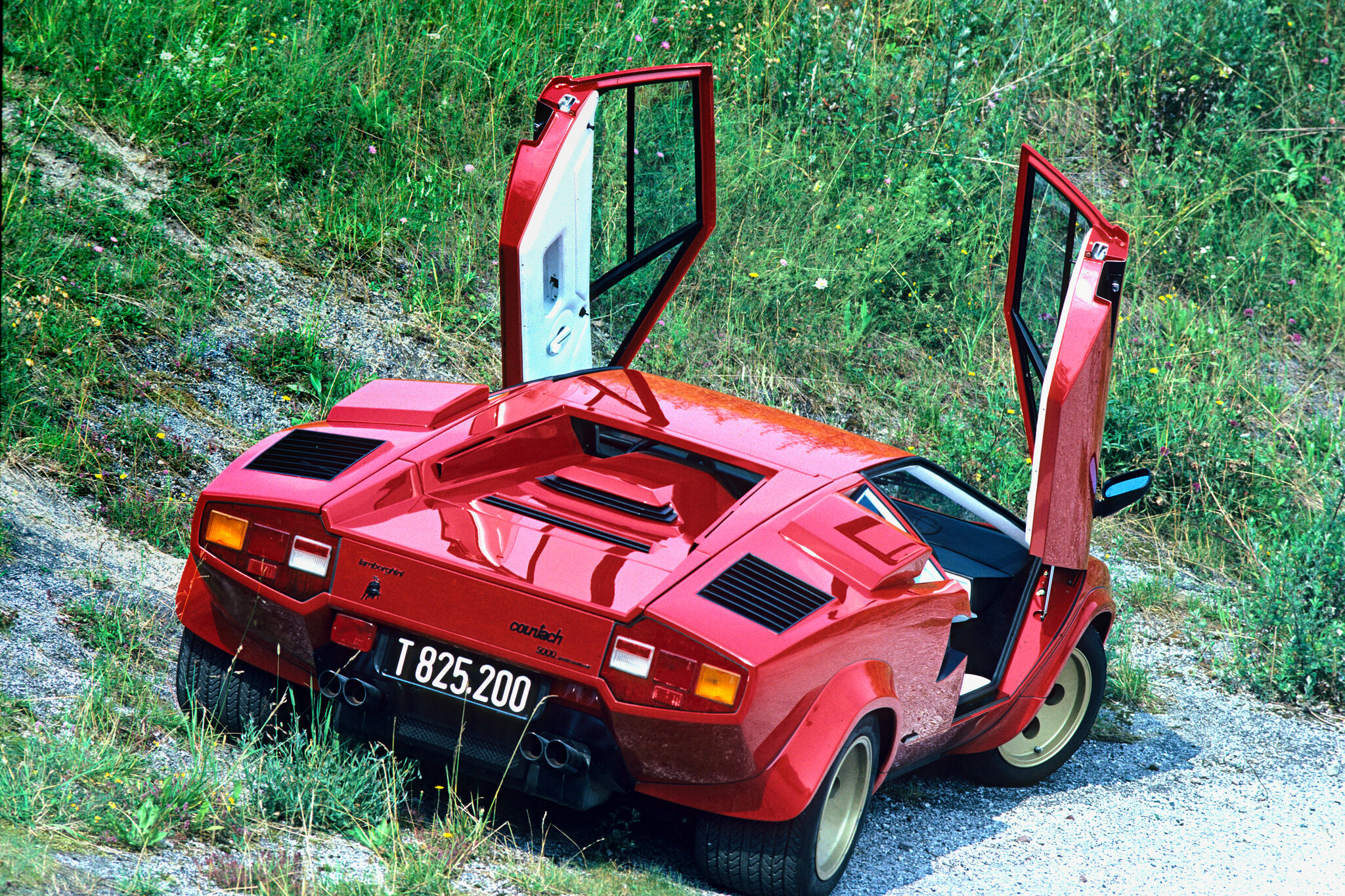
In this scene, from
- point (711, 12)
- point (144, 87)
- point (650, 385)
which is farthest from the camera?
point (711, 12)

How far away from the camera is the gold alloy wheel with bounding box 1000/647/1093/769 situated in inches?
193

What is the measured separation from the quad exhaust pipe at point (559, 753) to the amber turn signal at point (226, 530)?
1008 mm

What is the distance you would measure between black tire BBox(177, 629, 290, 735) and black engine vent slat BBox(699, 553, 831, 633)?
1405 millimetres

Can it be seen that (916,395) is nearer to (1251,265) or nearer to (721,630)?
(1251,265)

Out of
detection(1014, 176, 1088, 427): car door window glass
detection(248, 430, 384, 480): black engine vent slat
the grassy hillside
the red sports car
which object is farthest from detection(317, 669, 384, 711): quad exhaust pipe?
detection(1014, 176, 1088, 427): car door window glass

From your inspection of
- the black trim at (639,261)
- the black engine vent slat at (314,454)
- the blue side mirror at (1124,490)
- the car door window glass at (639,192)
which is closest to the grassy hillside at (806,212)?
the car door window glass at (639,192)

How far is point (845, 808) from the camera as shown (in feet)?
11.8

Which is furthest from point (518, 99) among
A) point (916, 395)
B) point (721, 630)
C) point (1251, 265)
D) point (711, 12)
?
point (721, 630)

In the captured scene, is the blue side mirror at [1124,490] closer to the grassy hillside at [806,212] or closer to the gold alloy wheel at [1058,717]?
the gold alloy wheel at [1058,717]

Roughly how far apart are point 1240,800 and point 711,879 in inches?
105

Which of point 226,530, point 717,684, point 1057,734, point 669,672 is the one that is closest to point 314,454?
point 226,530

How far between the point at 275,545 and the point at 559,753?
3.23ft

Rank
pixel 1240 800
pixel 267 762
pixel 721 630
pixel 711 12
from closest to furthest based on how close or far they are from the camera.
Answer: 1. pixel 721 630
2. pixel 267 762
3. pixel 1240 800
4. pixel 711 12

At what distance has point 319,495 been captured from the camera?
344 centimetres
